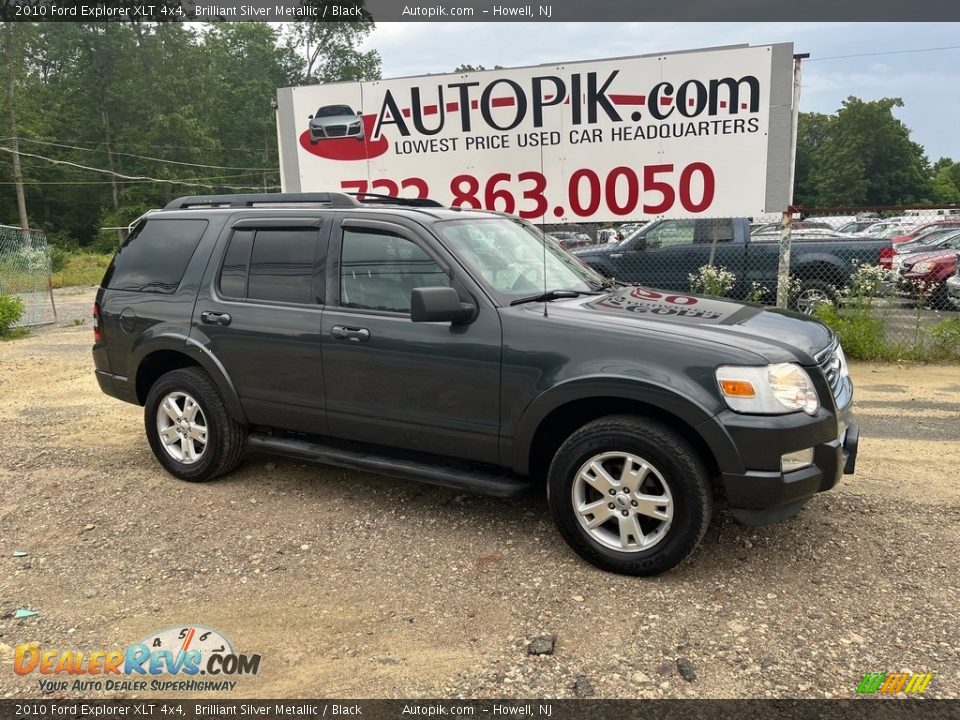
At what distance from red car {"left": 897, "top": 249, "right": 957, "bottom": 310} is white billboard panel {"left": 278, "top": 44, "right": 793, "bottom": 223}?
10.2 feet

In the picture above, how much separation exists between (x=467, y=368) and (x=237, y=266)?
6.08ft

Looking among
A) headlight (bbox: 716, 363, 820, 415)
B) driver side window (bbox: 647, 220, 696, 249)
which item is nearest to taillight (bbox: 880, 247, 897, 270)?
driver side window (bbox: 647, 220, 696, 249)

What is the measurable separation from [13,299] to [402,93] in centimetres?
773

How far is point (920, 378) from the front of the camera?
757 centimetres

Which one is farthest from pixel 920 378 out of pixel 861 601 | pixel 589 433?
pixel 589 433

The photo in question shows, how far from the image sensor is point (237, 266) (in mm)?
4648

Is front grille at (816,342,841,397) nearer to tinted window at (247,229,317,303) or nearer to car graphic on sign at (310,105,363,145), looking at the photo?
tinted window at (247,229,317,303)

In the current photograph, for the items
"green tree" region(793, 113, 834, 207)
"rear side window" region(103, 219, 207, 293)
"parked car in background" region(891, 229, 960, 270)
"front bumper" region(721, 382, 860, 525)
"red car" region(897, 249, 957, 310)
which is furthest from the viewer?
"green tree" region(793, 113, 834, 207)

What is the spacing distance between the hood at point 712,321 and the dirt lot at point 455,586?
3.65ft

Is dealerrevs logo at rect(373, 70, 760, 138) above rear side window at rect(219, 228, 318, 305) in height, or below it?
above

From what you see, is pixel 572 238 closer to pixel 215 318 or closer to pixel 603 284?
pixel 603 284

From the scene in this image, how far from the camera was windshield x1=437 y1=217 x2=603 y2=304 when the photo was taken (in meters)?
3.98

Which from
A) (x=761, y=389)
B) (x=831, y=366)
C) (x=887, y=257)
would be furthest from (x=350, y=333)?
(x=887, y=257)

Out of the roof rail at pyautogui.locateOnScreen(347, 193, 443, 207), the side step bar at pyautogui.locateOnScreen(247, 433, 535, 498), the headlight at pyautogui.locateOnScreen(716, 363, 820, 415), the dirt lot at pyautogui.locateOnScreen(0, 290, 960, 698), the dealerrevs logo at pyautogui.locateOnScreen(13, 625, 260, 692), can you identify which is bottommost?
the dealerrevs logo at pyautogui.locateOnScreen(13, 625, 260, 692)
